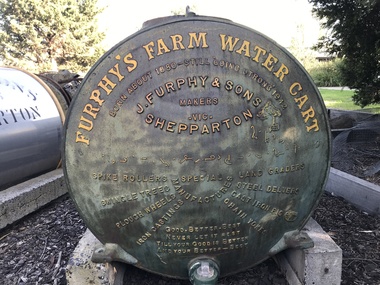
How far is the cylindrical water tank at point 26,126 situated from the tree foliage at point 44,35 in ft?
57.9

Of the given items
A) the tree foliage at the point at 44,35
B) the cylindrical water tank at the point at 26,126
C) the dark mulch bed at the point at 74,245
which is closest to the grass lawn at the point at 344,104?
the dark mulch bed at the point at 74,245

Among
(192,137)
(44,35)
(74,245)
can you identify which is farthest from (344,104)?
(44,35)

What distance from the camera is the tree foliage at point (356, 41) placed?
429 cm

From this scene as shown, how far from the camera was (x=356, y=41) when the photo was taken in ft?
15.0

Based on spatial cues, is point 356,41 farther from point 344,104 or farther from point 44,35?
point 44,35

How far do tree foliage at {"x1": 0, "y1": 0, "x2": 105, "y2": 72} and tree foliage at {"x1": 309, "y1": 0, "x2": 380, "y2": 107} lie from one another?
1795cm

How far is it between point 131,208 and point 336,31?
4.11 metres

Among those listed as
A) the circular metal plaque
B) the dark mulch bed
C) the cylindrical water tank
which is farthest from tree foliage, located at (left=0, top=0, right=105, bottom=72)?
the circular metal plaque

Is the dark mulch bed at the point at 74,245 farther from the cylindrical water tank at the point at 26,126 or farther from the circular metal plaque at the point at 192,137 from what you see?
the circular metal plaque at the point at 192,137

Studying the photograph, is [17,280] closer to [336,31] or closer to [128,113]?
Answer: [128,113]

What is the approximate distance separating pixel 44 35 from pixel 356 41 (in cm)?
1987

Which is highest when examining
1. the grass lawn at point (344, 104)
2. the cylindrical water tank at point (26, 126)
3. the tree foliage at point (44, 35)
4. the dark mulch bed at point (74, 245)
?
the tree foliage at point (44, 35)

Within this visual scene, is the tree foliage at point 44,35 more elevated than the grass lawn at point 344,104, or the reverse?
the tree foliage at point 44,35

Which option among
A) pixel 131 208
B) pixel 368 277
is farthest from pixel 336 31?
pixel 131 208
